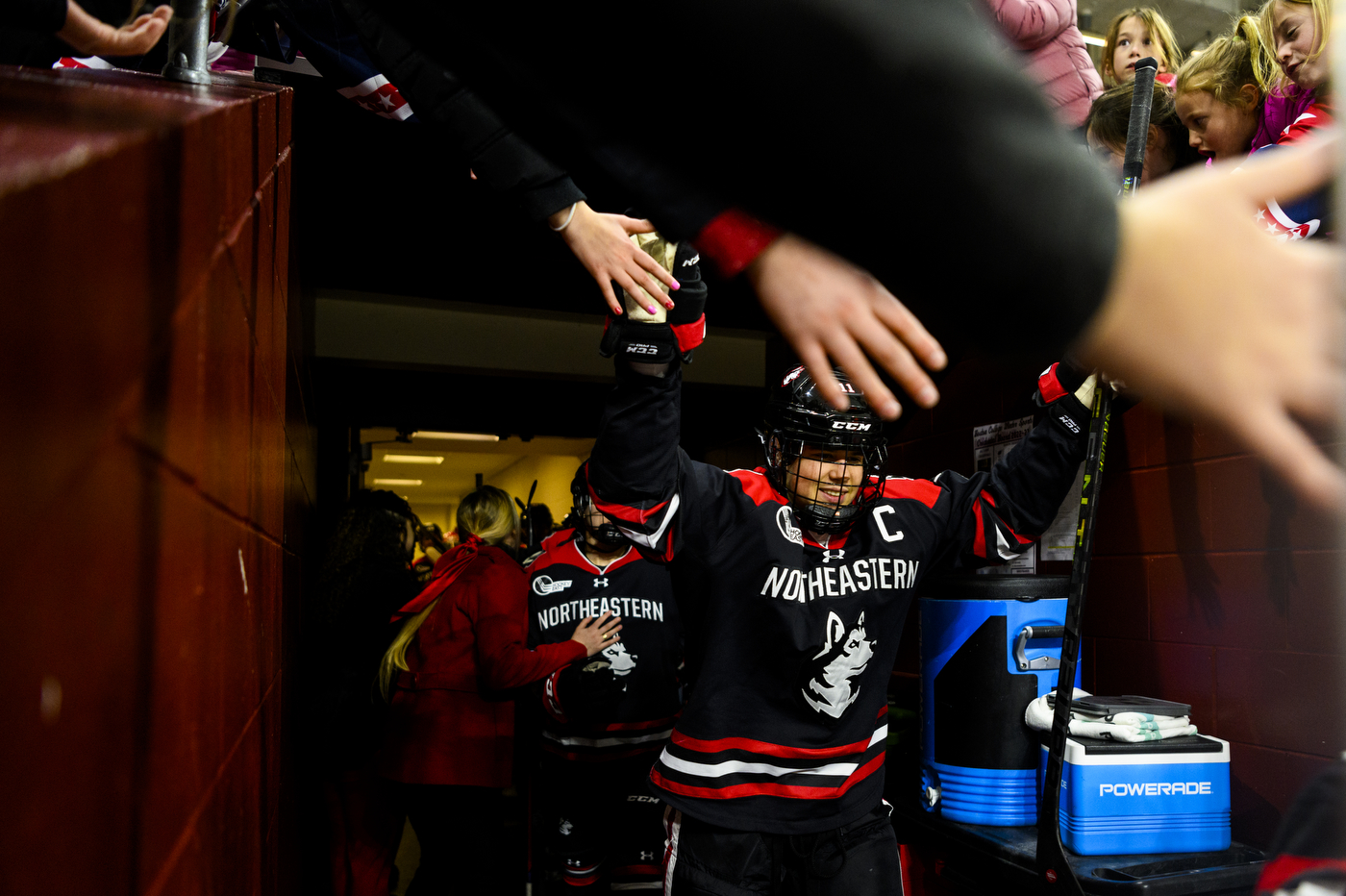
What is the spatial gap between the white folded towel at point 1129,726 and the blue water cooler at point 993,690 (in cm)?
20

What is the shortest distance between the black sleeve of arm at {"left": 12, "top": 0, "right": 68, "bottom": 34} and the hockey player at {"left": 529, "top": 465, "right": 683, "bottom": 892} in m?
2.83

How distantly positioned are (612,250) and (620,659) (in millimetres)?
2376

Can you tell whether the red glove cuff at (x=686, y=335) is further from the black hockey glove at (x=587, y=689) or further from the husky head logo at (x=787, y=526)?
the black hockey glove at (x=587, y=689)

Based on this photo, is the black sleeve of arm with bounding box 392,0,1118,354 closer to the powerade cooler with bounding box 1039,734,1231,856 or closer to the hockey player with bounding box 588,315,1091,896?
the hockey player with bounding box 588,315,1091,896

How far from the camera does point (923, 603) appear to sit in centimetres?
265

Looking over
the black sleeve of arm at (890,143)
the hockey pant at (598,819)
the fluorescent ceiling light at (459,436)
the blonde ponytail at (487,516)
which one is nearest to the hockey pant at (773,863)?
the hockey pant at (598,819)

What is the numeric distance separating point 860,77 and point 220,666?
0.78m

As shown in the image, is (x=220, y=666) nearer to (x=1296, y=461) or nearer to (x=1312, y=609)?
(x=1296, y=461)

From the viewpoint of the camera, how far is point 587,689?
3174 millimetres

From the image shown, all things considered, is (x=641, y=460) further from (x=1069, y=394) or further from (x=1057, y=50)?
(x=1057, y=50)

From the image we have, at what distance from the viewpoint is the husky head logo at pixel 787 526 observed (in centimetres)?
223

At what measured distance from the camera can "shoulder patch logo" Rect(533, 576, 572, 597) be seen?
345 centimetres

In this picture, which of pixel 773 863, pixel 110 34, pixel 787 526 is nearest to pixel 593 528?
pixel 787 526

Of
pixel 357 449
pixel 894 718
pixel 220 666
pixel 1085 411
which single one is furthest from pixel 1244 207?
pixel 357 449
